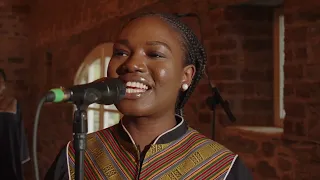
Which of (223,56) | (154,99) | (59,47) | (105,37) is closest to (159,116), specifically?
(154,99)

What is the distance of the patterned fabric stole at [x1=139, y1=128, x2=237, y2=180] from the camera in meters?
1.19

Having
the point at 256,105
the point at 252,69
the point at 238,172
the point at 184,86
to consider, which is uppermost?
the point at 252,69

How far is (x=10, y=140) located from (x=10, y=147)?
0.06m

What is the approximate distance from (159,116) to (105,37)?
126 inches

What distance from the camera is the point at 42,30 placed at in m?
6.19

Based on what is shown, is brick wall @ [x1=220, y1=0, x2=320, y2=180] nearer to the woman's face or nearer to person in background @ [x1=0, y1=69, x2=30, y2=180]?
the woman's face

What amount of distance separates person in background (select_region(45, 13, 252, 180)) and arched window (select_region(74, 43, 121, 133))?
3.00m

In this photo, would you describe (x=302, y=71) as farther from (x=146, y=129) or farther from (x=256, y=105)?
(x=146, y=129)

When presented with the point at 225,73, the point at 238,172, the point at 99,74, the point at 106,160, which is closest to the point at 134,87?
the point at 106,160

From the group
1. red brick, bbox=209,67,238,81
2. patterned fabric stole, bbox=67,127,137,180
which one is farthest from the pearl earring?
red brick, bbox=209,67,238,81

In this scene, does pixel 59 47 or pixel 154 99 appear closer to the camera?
pixel 154 99

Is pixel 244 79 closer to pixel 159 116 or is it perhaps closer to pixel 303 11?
pixel 303 11

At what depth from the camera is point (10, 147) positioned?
4.50 meters

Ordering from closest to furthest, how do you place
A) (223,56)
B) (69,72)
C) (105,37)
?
1. (223,56)
2. (105,37)
3. (69,72)
